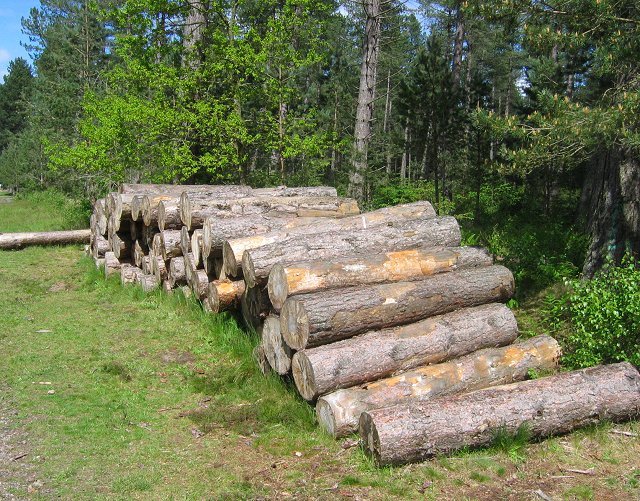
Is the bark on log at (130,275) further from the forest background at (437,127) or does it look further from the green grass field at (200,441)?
the forest background at (437,127)

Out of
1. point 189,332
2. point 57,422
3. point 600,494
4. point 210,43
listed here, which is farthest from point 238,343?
point 210,43

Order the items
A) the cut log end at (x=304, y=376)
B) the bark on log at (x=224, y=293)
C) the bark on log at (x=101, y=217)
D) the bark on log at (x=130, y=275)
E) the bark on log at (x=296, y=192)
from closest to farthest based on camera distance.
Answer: the cut log end at (x=304, y=376) → the bark on log at (x=224, y=293) → the bark on log at (x=296, y=192) → the bark on log at (x=130, y=275) → the bark on log at (x=101, y=217)

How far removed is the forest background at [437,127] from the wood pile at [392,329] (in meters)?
0.98

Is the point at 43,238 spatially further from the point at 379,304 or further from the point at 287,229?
the point at 379,304

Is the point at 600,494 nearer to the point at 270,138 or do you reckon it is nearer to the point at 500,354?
the point at 500,354

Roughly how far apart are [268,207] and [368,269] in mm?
3348

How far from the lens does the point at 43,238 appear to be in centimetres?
1548

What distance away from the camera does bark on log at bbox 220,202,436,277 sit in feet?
25.0

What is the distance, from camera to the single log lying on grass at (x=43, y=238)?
1506 cm

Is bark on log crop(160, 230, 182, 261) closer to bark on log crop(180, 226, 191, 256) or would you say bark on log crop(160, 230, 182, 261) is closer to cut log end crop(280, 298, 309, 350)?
bark on log crop(180, 226, 191, 256)

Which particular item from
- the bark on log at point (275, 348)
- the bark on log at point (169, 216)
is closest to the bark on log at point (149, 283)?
the bark on log at point (169, 216)

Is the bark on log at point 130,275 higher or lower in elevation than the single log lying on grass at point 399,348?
lower

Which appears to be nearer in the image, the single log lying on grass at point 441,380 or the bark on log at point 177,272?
the single log lying on grass at point 441,380

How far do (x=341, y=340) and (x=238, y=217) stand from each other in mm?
3183
